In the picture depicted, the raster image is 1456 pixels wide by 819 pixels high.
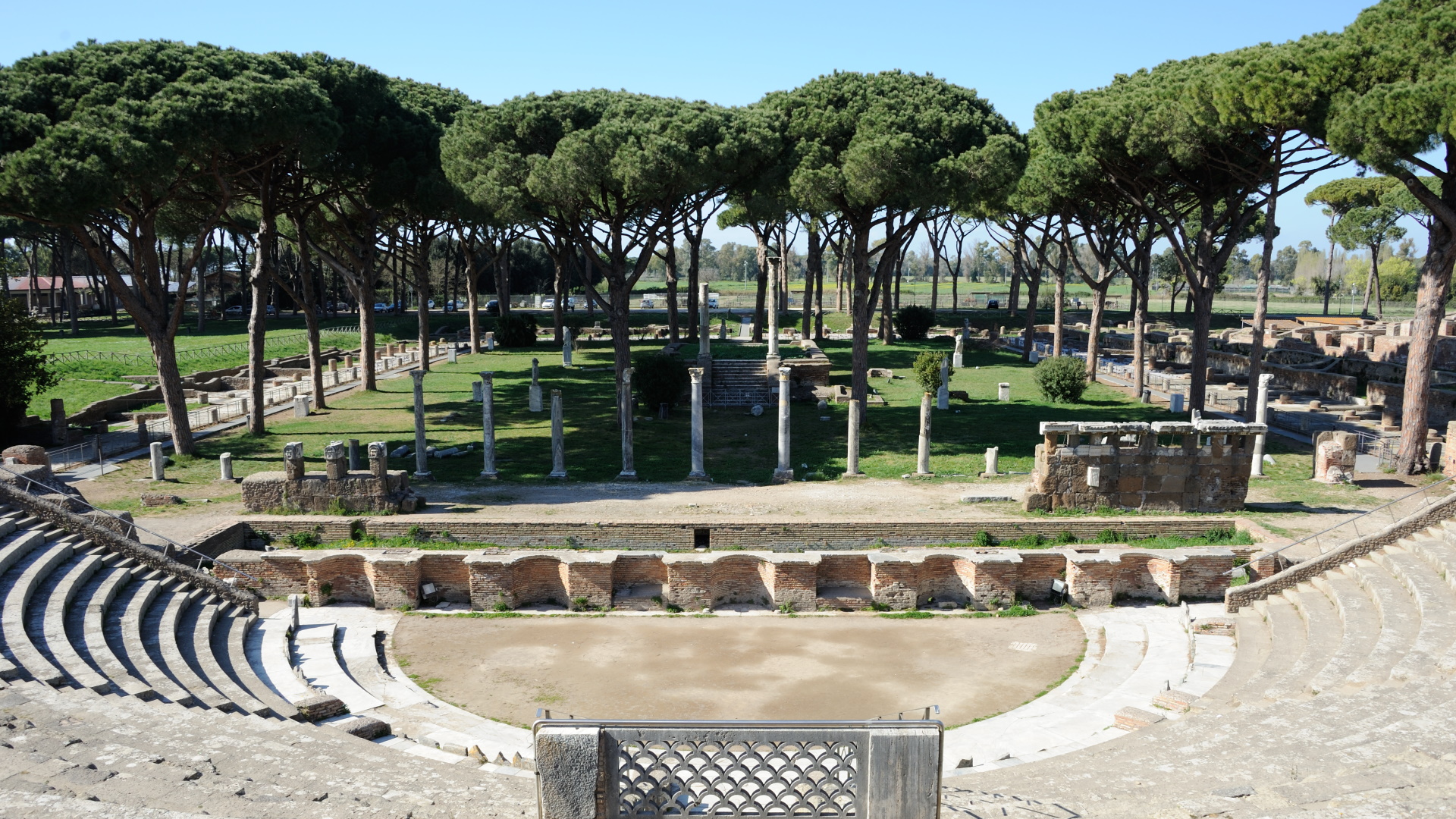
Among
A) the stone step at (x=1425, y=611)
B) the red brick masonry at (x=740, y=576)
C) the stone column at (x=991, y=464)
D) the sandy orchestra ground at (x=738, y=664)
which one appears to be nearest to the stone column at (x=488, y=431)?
the red brick masonry at (x=740, y=576)

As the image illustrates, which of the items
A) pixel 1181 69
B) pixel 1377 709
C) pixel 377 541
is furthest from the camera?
pixel 1181 69

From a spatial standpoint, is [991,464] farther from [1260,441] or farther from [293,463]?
[293,463]

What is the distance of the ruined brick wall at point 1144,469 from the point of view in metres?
18.8

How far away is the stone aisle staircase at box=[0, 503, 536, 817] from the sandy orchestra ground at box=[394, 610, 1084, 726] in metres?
1.32

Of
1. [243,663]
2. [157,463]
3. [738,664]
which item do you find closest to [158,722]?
[243,663]

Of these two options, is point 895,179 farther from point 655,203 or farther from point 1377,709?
point 1377,709

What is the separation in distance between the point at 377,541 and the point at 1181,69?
857 inches

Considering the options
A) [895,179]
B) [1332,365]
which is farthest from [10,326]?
[1332,365]

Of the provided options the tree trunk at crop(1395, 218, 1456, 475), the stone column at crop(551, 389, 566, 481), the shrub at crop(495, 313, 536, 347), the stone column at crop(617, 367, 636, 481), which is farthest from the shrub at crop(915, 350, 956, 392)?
the shrub at crop(495, 313, 536, 347)

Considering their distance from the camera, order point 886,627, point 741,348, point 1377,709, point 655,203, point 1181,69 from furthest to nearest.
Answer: point 741,348 → point 655,203 → point 1181,69 → point 886,627 → point 1377,709

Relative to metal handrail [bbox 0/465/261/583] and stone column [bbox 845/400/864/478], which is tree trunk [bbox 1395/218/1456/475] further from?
metal handrail [bbox 0/465/261/583]

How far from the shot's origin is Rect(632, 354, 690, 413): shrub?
30.2 meters

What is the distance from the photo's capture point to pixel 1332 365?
36.2 m

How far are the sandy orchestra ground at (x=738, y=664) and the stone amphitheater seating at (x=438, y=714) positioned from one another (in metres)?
0.60
